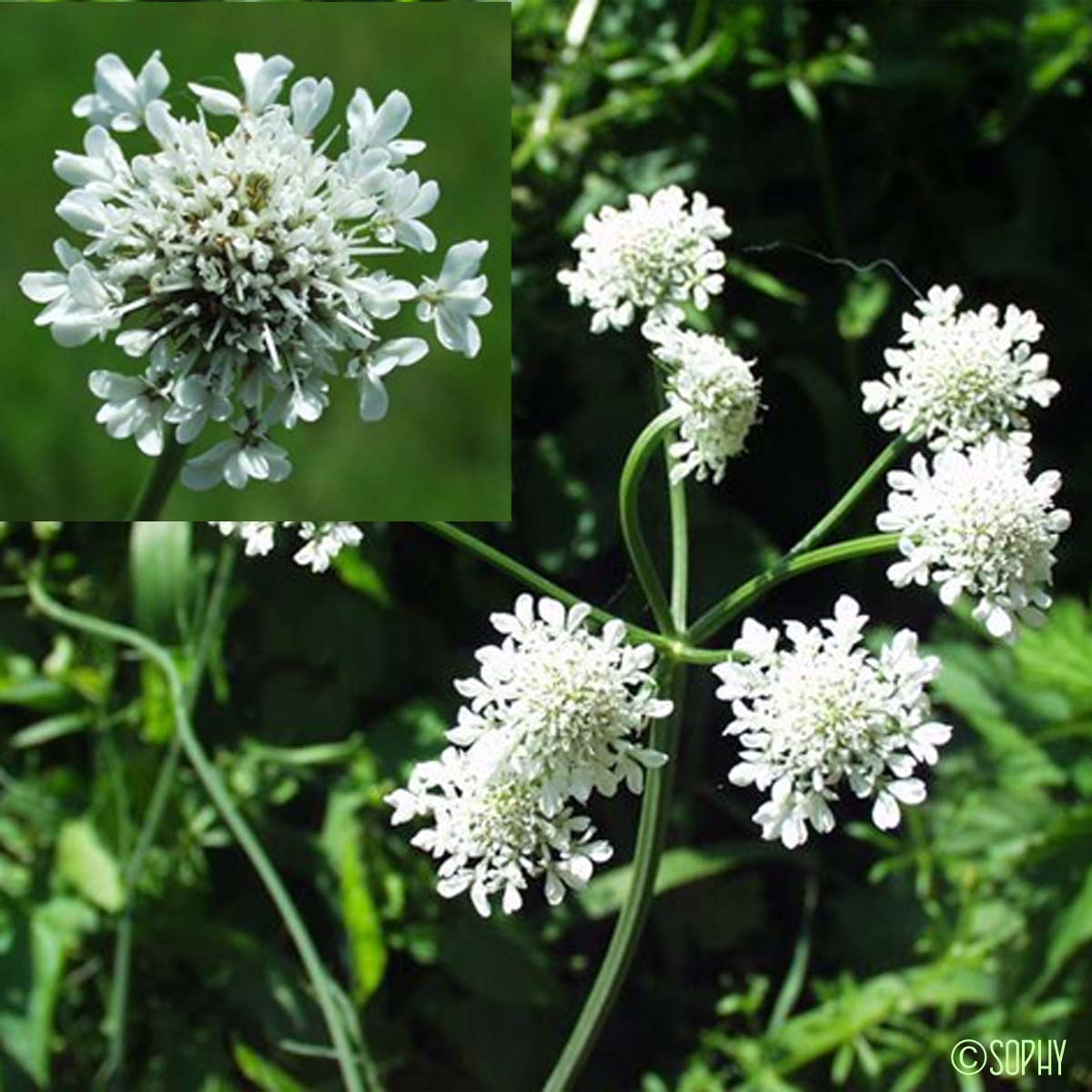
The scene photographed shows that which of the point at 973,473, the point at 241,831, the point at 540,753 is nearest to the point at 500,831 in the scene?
the point at 540,753

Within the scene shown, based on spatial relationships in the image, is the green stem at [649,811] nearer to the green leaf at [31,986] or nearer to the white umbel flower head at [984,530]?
the white umbel flower head at [984,530]

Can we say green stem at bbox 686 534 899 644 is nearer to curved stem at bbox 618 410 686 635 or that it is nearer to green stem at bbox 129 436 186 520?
curved stem at bbox 618 410 686 635

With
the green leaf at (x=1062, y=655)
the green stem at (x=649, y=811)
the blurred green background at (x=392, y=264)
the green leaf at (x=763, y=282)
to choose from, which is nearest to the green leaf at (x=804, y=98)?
the green leaf at (x=763, y=282)

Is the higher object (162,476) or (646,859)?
(162,476)

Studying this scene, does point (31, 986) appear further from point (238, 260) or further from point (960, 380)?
point (960, 380)

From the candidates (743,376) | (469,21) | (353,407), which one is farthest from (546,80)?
(743,376)

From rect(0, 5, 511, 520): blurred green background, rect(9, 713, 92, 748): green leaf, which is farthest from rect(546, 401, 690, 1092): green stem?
rect(9, 713, 92, 748): green leaf
